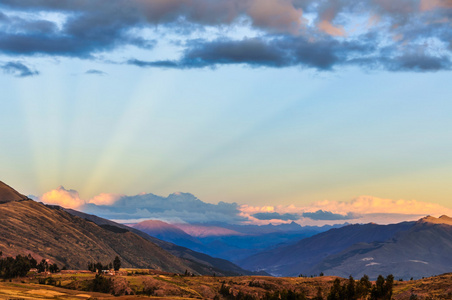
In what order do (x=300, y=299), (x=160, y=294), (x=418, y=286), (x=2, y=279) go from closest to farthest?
(x=300, y=299)
(x=418, y=286)
(x=160, y=294)
(x=2, y=279)

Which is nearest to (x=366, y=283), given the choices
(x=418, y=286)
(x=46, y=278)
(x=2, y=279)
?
(x=418, y=286)

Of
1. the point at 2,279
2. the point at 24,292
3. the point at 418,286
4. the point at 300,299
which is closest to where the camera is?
the point at 300,299

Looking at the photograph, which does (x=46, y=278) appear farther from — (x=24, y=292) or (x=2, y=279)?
(x=24, y=292)

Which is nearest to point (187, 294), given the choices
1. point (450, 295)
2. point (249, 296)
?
point (249, 296)

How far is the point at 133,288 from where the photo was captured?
192 m

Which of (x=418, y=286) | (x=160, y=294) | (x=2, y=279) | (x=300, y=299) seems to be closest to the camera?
(x=300, y=299)

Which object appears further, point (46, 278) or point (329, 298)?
point (46, 278)

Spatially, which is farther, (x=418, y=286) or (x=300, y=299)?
(x=418, y=286)

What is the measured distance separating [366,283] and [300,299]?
2057cm

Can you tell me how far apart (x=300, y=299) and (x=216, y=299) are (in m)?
64.2

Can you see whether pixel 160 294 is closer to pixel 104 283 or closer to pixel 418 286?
pixel 104 283

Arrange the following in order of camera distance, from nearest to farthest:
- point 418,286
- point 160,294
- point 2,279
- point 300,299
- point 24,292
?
point 300,299
point 24,292
point 418,286
point 160,294
point 2,279

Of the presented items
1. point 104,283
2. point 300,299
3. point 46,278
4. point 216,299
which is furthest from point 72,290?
point 300,299

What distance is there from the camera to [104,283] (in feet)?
623
